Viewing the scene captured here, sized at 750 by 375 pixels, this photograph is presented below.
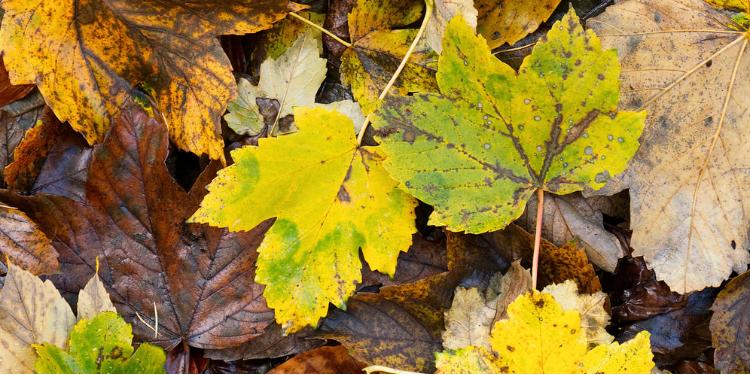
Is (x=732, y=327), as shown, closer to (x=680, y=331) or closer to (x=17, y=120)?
(x=680, y=331)

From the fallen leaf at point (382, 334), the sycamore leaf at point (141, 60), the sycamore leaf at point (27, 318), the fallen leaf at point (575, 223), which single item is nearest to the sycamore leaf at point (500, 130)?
the fallen leaf at point (575, 223)

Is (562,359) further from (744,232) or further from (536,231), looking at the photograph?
(744,232)

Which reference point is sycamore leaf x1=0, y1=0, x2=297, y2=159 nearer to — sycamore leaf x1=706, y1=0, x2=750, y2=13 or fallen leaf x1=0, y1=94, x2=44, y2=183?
fallen leaf x1=0, y1=94, x2=44, y2=183

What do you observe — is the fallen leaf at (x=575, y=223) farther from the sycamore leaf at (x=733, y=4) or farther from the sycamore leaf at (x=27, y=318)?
the sycamore leaf at (x=27, y=318)

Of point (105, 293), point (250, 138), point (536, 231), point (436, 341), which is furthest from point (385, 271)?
point (105, 293)

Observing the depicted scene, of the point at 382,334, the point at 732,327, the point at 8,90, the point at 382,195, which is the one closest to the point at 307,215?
the point at 382,195
